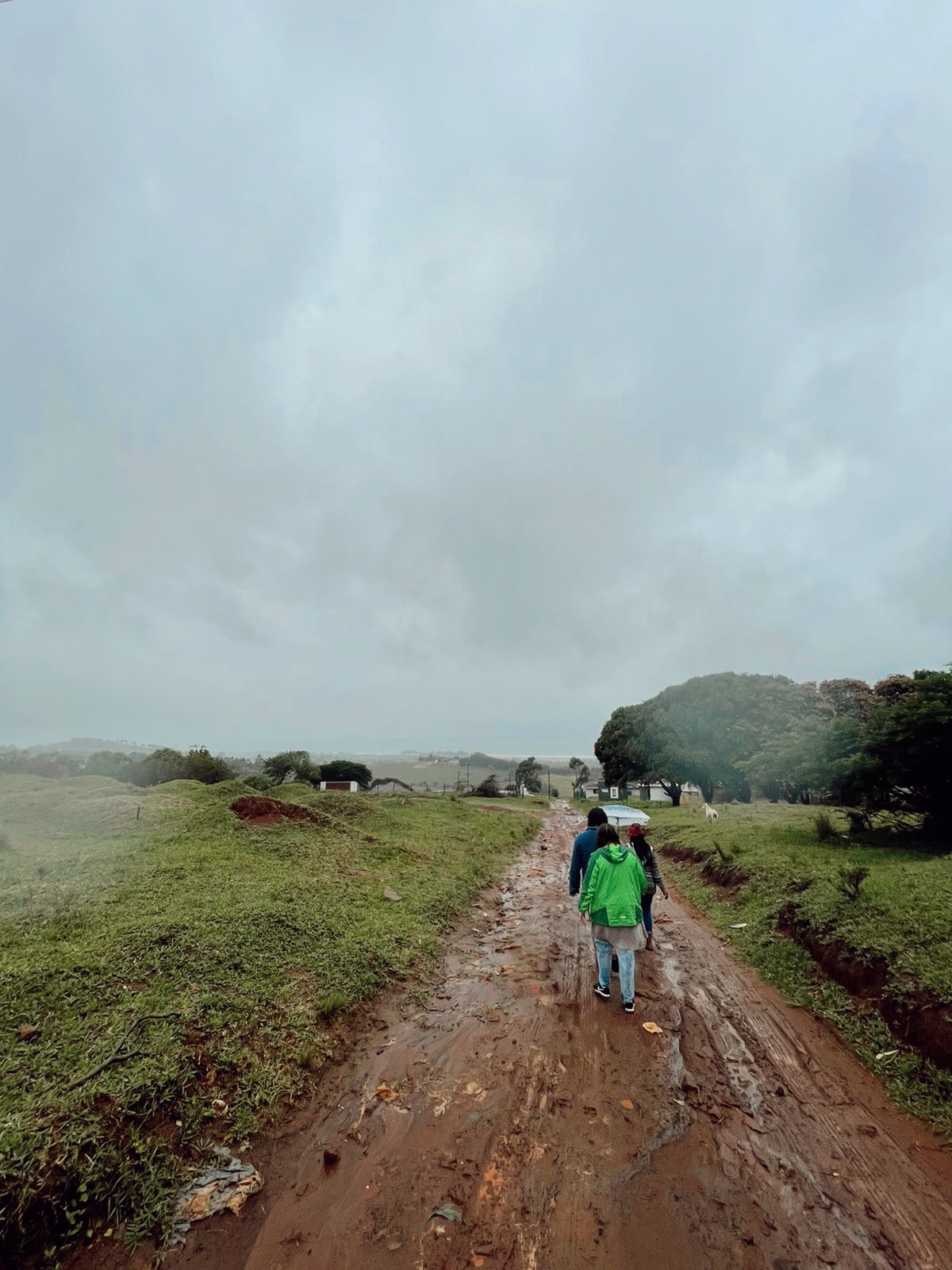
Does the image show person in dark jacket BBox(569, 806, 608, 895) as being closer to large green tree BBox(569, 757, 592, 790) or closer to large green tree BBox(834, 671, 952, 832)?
large green tree BBox(834, 671, 952, 832)

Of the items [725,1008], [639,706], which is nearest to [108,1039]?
[725,1008]

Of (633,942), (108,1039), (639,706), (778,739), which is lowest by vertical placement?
(108,1039)

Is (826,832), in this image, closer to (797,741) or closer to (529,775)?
(797,741)

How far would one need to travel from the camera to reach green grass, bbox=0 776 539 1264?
383 centimetres

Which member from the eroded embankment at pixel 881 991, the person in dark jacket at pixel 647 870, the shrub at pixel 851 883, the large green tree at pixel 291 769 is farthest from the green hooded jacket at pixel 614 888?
the large green tree at pixel 291 769

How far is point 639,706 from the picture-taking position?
48750 millimetres

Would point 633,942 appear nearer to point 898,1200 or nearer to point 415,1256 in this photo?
point 898,1200

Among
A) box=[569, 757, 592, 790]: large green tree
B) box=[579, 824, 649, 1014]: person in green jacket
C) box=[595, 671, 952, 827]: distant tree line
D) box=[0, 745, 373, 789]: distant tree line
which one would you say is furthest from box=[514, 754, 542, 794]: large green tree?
box=[579, 824, 649, 1014]: person in green jacket

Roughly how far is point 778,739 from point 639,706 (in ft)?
101

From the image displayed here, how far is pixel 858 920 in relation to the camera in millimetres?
7801

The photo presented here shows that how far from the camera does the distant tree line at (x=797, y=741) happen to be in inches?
525

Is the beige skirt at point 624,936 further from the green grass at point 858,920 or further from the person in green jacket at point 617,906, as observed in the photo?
the green grass at point 858,920

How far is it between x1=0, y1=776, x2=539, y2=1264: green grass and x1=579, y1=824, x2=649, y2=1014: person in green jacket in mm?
3155

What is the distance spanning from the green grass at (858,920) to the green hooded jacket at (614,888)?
268 centimetres
